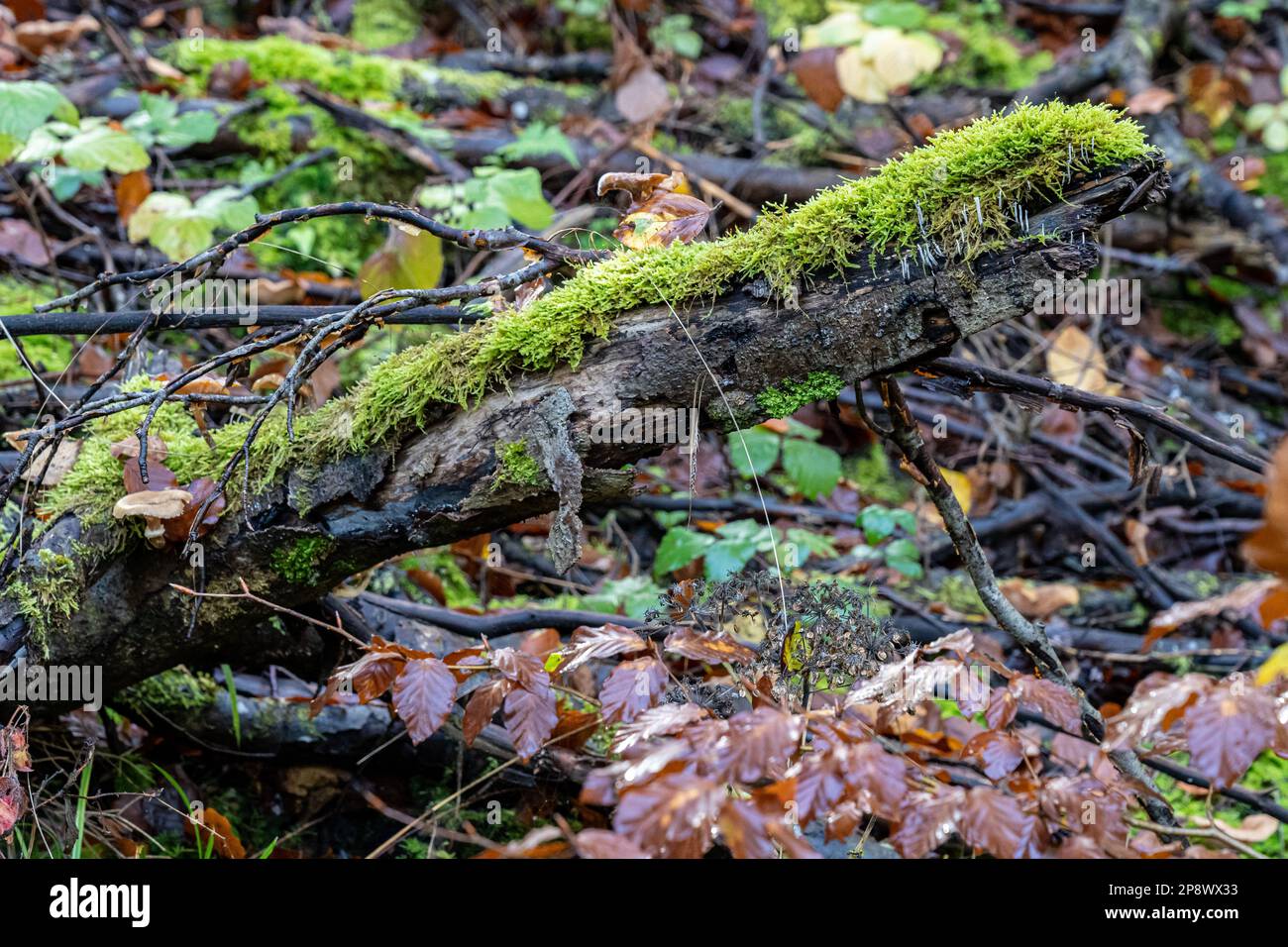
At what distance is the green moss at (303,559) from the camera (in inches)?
82.7

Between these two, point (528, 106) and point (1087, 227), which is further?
point (528, 106)

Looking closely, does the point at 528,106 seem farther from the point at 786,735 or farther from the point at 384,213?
the point at 786,735

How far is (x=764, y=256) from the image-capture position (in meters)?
1.85

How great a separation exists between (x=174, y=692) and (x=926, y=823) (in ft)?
6.76

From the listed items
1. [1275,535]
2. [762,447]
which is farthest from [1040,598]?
[1275,535]

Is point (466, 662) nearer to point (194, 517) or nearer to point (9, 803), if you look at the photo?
point (194, 517)

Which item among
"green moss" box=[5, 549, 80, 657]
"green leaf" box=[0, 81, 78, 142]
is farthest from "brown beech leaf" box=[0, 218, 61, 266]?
"green moss" box=[5, 549, 80, 657]

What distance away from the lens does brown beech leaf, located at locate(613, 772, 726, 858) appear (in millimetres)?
1333

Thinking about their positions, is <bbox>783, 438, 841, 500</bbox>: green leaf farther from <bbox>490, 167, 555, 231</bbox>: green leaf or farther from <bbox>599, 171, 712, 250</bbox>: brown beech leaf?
<bbox>599, 171, 712, 250</bbox>: brown beech leaf

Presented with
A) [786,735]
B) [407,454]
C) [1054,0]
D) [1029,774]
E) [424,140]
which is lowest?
[1029,774]

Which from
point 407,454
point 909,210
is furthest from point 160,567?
point 909,210

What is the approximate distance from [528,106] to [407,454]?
12.7 feet

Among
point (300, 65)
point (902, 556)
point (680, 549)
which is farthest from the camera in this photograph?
point (300, 65)

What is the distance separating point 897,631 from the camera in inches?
80.8
